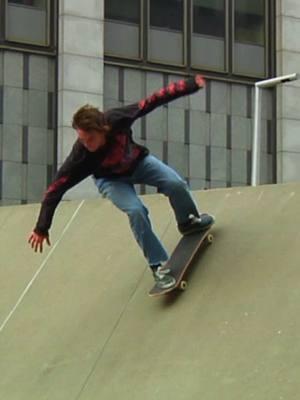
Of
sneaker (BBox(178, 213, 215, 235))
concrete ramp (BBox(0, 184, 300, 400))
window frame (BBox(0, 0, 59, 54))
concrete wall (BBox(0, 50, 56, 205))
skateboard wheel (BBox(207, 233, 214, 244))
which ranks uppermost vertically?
window frame (BBox(0, 0, 59, 54))

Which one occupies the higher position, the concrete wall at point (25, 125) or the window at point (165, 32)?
the window at point (165, 32)

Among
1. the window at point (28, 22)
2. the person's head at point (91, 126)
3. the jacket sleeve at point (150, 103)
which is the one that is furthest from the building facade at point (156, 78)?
the person's head at point (91, 126)

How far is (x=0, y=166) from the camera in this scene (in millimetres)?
26438

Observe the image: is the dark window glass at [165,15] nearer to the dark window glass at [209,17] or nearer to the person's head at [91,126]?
the dark window glass at [209,17]

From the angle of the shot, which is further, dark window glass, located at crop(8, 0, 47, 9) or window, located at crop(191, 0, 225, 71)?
window, located at crop(191, 0, 225, 71)

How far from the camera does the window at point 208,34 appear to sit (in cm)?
2878

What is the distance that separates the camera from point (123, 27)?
91.8 ft

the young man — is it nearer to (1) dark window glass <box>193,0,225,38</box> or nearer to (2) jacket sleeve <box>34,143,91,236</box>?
(2) jacket sleeve <box>34,143,91,236</box>

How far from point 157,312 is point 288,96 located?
2101 cm

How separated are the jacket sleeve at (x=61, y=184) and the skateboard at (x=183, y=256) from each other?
0.99 meters

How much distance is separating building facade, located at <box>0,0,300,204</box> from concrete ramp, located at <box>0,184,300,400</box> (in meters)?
15.9

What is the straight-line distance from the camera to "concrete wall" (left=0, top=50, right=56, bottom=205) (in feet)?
87.3

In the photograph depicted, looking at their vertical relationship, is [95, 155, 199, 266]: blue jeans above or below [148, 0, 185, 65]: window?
below

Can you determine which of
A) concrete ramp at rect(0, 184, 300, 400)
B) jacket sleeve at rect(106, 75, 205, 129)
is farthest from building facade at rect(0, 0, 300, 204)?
jacket sleeve at rect(106, 75, 205, 129)
